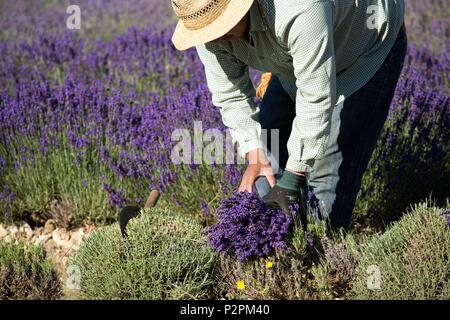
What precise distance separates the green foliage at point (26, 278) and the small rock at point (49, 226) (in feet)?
2.57

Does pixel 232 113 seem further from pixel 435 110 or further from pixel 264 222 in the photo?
pixel 435 110

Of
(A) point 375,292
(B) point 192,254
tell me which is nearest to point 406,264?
(A) point 375,292

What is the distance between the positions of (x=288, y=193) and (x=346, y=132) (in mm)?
513

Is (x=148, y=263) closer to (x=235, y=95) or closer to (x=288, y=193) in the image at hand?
(x=288, y=193)

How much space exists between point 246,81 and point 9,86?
269 cm

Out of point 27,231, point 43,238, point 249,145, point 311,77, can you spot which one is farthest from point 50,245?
point 311,77

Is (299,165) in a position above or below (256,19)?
below

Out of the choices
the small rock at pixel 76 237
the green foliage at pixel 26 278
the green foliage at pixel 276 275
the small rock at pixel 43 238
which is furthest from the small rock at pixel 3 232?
the green foliage at pixel 276 275

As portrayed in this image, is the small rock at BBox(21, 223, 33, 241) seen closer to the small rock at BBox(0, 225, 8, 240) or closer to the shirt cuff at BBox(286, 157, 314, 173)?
the small rock at BBox(0, 225, 8, 240)

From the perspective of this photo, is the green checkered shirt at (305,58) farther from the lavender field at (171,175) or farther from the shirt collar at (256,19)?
the lavender field at (171,175)

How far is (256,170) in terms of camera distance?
2.99 m

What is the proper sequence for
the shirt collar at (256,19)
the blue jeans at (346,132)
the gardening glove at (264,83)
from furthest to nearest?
1. the gardening glove at (264,83)
2. the blue jeans at (346,132)
3. the shirt collar at (256,19)

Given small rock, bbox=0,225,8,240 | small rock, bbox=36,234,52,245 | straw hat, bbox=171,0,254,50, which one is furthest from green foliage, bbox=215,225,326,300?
small rock, bbox=0,225,8,240

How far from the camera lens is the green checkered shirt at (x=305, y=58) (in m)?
2.53
